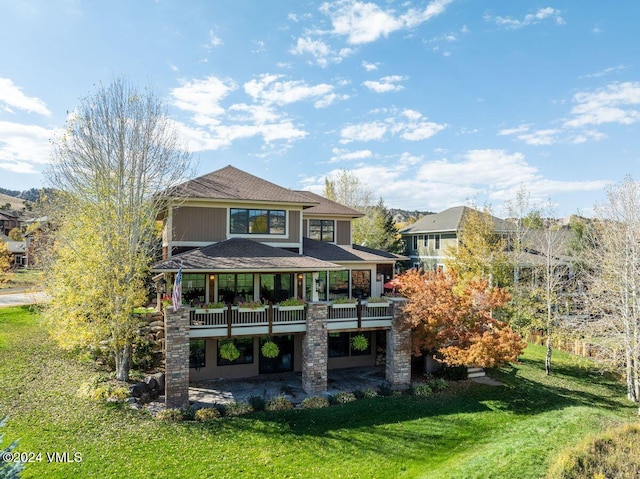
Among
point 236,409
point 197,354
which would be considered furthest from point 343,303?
A: point 197,354

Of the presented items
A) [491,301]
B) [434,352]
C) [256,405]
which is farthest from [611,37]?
[256,405]

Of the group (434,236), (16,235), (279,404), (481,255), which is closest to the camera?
(279,404)

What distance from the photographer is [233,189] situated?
1797 cm

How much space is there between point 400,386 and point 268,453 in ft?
24.4

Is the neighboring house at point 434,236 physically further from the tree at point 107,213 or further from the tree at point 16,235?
the tree at point 16,235

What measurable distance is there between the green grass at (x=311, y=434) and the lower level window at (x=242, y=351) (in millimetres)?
4435

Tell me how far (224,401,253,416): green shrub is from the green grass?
363 millimetres

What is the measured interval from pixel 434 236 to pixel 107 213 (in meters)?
28.7

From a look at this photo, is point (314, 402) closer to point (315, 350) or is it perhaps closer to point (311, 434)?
point (311, 434)

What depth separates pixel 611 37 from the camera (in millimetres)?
16625

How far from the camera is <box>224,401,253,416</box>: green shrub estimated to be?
41.6ft

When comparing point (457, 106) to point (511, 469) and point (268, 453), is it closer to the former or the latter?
point (511, 469)

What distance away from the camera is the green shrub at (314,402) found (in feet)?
44.4

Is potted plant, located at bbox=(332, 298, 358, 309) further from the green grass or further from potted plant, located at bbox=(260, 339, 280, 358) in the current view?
the green grass
